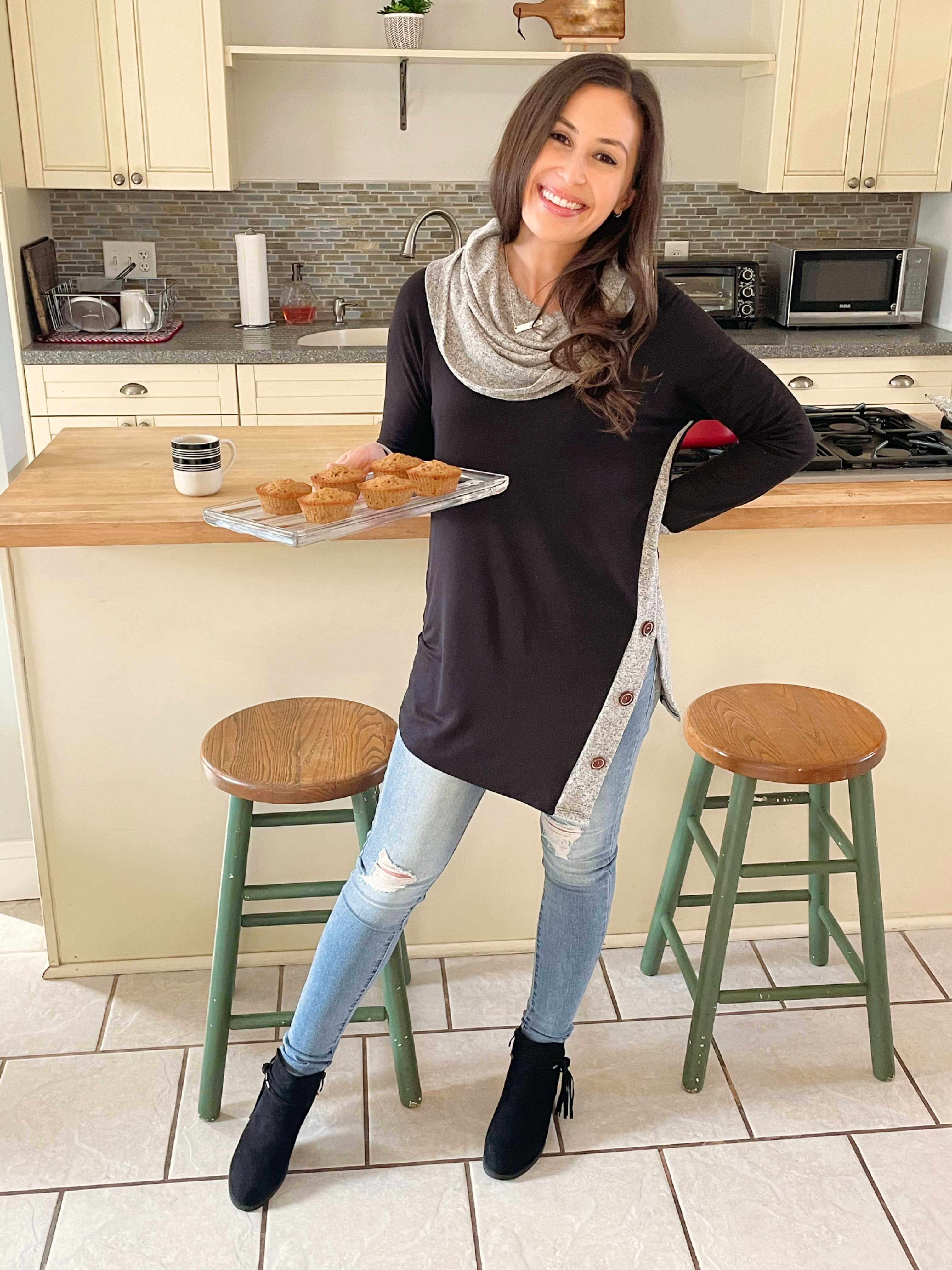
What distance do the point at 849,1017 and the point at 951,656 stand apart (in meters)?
0.72

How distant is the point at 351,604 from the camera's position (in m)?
2.06

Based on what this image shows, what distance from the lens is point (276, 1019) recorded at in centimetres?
183

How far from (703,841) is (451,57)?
9.65ft

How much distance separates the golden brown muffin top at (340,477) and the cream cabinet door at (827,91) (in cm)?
301

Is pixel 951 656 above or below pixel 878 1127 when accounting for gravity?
above

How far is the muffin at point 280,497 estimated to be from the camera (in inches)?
62.2

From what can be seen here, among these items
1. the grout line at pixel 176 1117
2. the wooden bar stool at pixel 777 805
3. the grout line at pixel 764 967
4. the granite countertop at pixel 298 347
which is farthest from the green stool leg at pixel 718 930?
the granite countertop at pixel 298 347

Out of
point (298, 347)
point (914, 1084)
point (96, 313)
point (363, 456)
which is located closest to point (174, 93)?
point (96, 313)

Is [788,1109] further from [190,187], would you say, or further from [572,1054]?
[190,187]

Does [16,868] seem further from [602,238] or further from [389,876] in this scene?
[602,238]

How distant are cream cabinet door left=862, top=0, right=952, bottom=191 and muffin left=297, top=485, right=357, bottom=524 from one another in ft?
10.5

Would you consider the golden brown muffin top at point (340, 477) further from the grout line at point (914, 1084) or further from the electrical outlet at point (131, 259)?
the electrical outlet at point (131, 259)

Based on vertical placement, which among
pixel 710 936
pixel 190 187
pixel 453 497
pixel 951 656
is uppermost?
pixel 190 187

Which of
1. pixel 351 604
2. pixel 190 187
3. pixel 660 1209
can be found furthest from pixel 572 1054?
pixel 190 187
